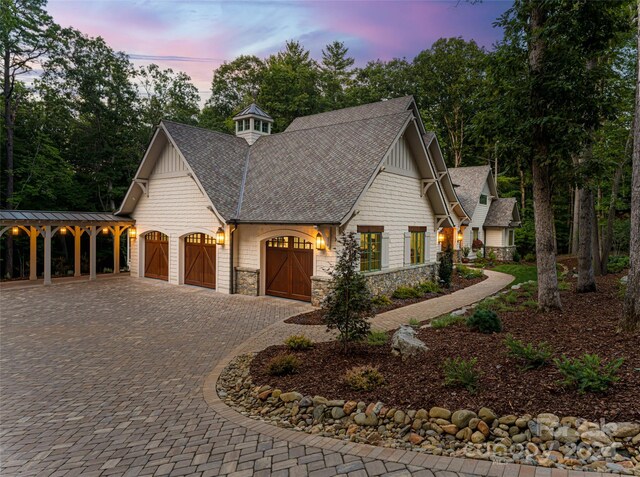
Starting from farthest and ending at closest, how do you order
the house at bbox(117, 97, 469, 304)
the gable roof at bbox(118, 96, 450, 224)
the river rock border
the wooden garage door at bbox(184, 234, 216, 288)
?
the wooden garage door at bbox(184, 234, 216, 288), the house at bbox(117, 97, 469, 304), the gable roof at bbox(118, 96, 450, 224), the river rock border

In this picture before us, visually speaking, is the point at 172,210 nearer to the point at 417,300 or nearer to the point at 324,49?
the point at 417,300

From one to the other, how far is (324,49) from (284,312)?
38.7m

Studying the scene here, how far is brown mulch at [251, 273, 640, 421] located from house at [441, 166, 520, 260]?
67.7ft

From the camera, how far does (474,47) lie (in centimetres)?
3800

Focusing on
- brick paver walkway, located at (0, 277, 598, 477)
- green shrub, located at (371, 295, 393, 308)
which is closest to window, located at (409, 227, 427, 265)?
green shrub, located at (371, 295, 393, 308)

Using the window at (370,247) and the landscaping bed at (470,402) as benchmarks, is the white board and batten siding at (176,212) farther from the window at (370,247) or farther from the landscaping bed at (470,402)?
the landscaping bed at (470,402)

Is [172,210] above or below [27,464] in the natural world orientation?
above

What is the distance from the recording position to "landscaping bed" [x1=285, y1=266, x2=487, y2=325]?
10.4 m

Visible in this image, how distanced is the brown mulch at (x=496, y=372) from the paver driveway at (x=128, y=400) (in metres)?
1.24

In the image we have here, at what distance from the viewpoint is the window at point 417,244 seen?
16.2 m

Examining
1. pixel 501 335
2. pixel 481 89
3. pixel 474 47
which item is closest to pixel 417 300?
pixel 501 335

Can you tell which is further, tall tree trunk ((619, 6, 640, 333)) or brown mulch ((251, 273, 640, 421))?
tall tree trunk ((619, 6, 640, 333))

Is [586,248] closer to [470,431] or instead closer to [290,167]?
[470,431]

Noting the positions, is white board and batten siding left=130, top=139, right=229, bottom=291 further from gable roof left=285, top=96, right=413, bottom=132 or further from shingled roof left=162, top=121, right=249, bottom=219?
gable roof left=285, top=96, right=413, bottom=132
